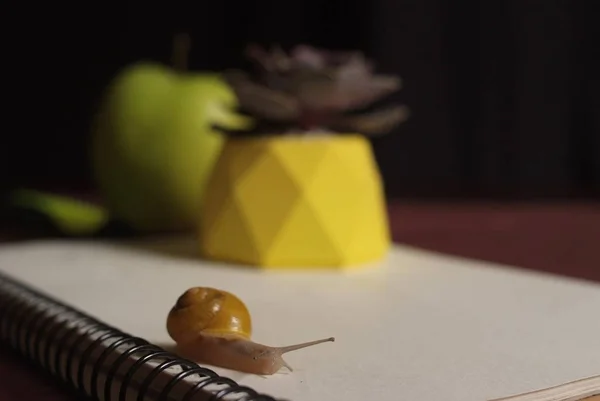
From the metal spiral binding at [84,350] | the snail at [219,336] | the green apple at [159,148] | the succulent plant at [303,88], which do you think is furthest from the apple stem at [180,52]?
the snail at [219,336]

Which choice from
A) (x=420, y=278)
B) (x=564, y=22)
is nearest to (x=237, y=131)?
(x=420, y=278)

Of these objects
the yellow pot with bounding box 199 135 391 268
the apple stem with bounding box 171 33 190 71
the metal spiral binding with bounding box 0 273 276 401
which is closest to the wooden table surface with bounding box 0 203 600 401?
the metal spiral binding with bounding box 0 273 276 401

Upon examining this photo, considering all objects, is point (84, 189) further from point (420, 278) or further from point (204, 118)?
point (420, 278)

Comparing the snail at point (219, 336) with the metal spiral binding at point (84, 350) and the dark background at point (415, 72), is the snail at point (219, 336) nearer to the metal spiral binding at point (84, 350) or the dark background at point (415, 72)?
the metal spiral binding at point (84, 350)

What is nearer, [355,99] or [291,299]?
[291,299]

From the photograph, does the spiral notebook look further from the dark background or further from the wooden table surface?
the dark background
